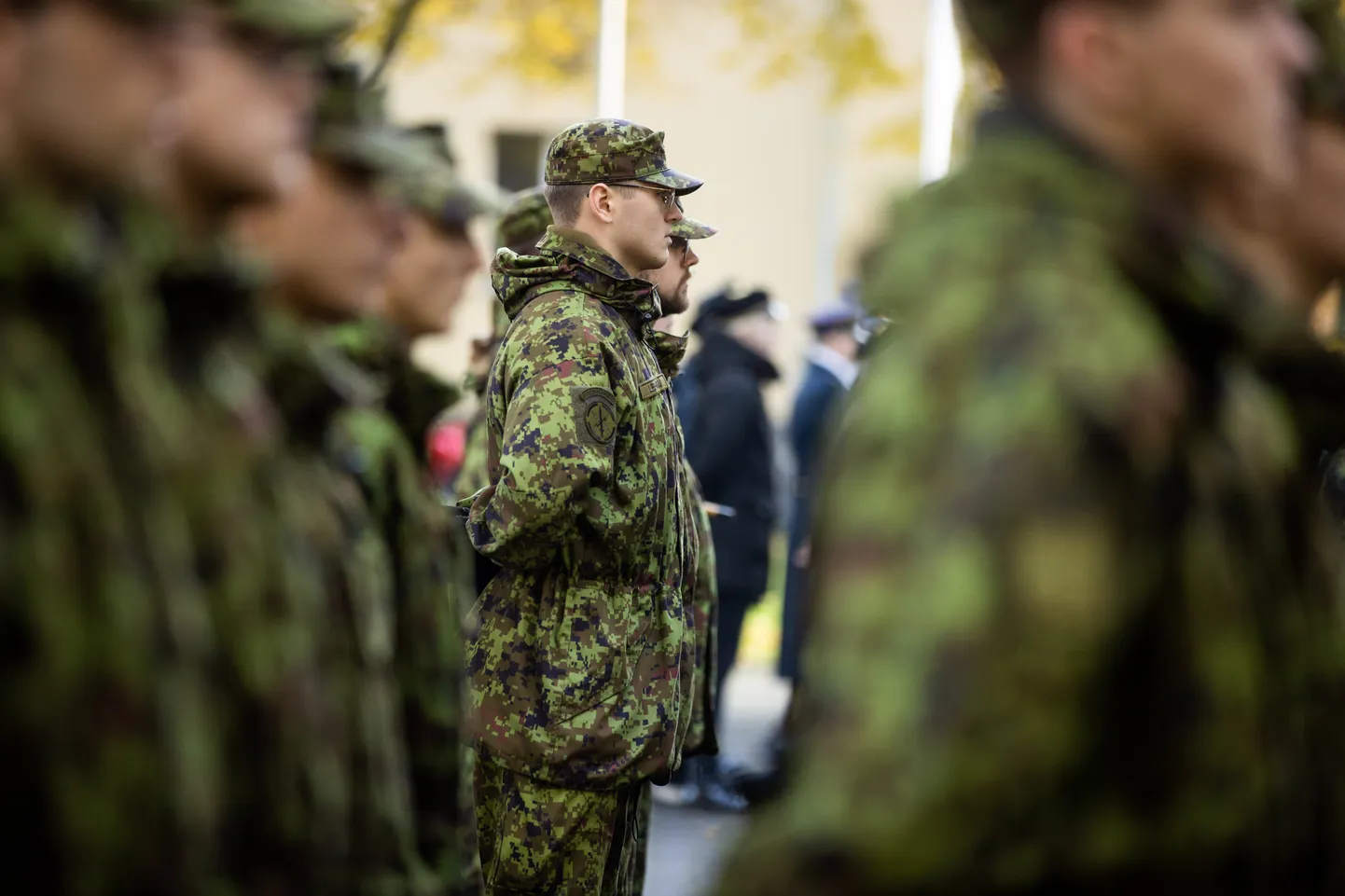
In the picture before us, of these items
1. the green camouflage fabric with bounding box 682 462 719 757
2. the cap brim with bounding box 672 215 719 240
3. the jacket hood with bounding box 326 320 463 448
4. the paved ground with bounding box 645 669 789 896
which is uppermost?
the cap brim with bounding box 672 215 719 240

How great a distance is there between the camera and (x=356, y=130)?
275cm

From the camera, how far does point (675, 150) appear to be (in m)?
16.6

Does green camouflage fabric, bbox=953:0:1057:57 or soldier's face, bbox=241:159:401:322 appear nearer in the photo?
green camouflage fabric, bbox=953:0:1057:57

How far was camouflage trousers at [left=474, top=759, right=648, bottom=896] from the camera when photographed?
15.3ft

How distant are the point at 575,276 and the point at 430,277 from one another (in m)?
1.65

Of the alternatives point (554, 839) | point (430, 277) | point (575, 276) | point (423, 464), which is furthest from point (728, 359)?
point (423, 464)

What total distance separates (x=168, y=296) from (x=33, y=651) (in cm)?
45

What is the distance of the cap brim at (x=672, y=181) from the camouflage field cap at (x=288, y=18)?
272cm

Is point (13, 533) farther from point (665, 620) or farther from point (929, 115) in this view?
point (929, 115)

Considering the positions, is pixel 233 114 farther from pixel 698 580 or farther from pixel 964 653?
pixel 698 580

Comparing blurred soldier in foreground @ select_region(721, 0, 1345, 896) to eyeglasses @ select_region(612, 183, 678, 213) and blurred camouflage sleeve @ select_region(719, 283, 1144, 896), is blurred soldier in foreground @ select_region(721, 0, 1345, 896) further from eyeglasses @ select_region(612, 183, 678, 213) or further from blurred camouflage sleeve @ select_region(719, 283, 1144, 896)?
eyeglasses @ select_region(612, 183, 678, 213)

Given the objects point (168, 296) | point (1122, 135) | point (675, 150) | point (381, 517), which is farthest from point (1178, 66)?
point (675, 150)

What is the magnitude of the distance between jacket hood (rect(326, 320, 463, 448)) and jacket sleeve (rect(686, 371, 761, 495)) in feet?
19.5

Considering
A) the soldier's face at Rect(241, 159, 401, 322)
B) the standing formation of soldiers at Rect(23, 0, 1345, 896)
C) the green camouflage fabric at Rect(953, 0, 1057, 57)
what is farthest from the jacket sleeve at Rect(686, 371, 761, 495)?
the green camouflage fabric at Rect(953, 0, 1057, 57)
